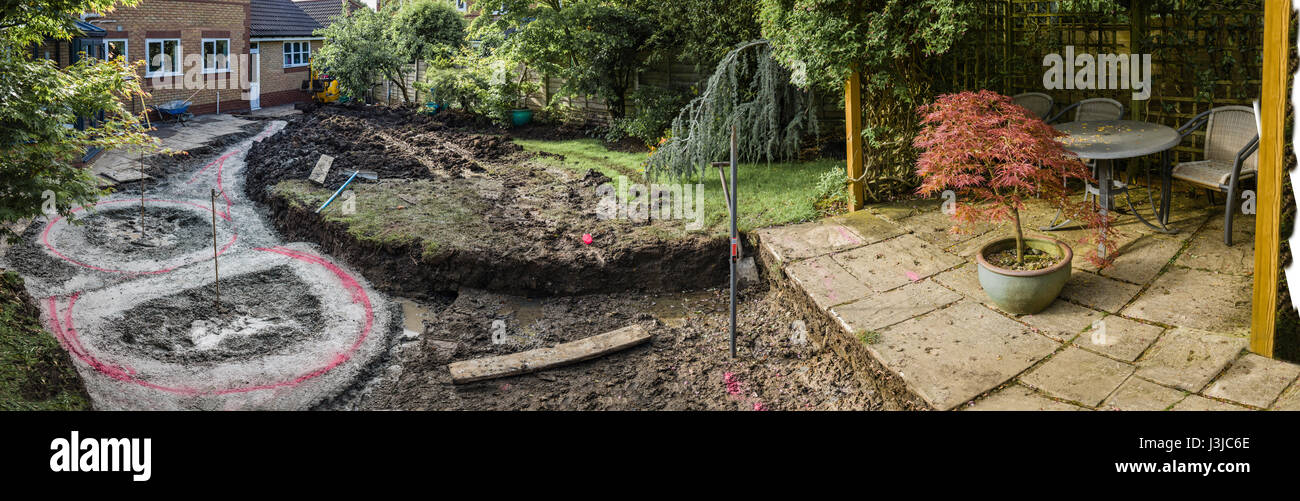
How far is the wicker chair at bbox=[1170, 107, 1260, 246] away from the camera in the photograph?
22.6ft

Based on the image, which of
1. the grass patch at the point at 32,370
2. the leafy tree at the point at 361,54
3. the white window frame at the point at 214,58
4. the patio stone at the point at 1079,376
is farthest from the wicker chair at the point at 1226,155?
the white window frame at the point at 214,58

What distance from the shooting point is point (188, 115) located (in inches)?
852

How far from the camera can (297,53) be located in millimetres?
28016

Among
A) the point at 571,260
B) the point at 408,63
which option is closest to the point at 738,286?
the point at 571,260

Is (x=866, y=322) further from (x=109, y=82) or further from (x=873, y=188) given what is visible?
(x=109, y=82)

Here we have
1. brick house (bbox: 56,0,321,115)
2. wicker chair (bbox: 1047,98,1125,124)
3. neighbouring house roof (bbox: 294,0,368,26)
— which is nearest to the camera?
wicker chair (bbox: 1047,98,1125,124)

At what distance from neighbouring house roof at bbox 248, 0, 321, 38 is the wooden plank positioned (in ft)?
69.8

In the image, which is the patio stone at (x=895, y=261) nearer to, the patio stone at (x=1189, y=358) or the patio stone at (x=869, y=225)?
the patio stone at (x=869, y=225)

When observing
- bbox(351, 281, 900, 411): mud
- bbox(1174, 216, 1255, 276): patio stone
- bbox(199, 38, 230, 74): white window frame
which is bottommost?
bbox(351, 281, 900, 411): mud

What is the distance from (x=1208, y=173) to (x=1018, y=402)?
11.2ft

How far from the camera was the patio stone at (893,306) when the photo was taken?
665 centimetres

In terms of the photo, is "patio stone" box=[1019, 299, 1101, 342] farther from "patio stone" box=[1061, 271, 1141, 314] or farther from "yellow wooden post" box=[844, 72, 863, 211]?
"yellow wooden post" box=[844, 72, 863, 211]

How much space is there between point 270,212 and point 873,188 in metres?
8.32

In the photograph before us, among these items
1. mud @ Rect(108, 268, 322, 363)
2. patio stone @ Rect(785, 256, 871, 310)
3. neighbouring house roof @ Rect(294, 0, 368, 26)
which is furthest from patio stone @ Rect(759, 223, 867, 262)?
neighbouring house roof @ Rect(294, 0, 368, 26)
